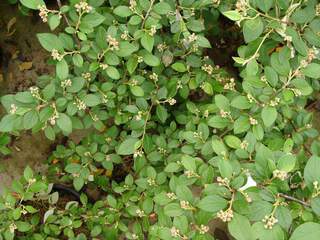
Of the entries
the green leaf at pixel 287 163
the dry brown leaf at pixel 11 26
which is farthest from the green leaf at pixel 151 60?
the dry brown leaf at pixel 11 26

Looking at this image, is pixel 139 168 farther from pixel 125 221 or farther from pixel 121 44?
pixel 121 44

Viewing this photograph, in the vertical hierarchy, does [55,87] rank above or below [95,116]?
above

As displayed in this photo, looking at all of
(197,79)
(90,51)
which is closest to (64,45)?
(90,51)

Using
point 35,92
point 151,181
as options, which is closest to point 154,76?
point 151,181

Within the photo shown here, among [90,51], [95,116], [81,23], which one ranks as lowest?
[95,116]

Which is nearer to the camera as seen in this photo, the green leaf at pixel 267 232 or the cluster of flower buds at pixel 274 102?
the green leaf at pixel 267 232

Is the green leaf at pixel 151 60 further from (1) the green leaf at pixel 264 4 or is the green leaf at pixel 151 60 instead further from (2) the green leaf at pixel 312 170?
(2) the green leaf at pixel 312 170
